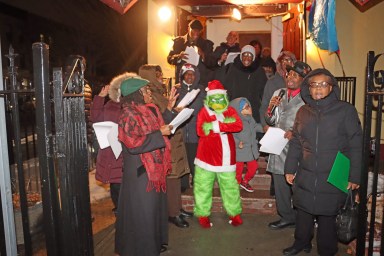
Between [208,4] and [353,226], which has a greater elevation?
[208,4]

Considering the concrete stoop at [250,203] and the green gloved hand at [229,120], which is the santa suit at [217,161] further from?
the concrete stoop at [250,203]

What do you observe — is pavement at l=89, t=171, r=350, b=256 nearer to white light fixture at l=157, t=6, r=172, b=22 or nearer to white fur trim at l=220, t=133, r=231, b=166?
white fur trim at l=220, t=133, r=231, b=166

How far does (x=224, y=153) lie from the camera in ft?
15.3

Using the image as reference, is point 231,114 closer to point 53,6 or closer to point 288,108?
point 288,108

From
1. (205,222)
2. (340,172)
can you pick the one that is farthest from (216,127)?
(340,172)

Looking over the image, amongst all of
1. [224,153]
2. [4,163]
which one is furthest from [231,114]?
[4,163]

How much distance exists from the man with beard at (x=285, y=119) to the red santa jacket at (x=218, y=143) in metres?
0.51

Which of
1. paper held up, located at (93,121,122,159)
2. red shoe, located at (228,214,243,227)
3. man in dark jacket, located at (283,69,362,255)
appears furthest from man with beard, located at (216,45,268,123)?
paper held up, located at (93,121,122,159)

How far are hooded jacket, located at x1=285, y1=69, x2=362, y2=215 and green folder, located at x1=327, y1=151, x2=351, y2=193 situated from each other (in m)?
0.07

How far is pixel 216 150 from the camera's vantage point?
4.68 meters

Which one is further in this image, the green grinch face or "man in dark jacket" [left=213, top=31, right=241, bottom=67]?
"man in dark jacket" [left=213, top=31, right=241, bottom=67]

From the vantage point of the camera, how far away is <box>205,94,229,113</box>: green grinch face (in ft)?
15.4

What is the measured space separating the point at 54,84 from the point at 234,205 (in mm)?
3443

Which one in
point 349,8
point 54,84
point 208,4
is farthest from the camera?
point 208,4
